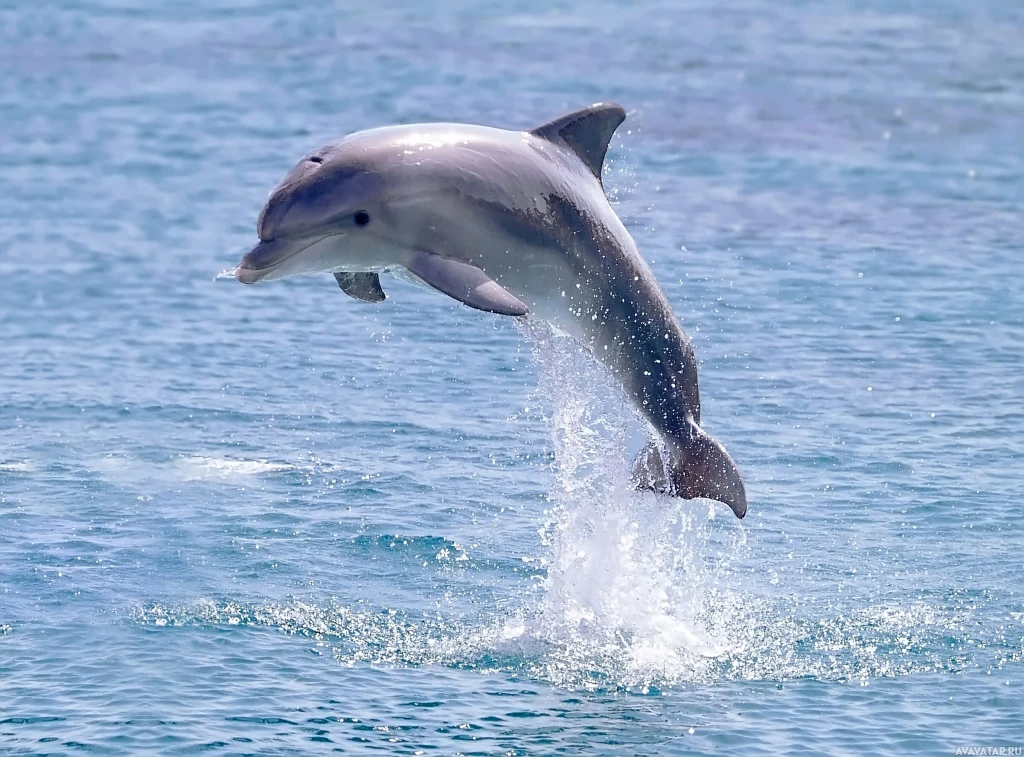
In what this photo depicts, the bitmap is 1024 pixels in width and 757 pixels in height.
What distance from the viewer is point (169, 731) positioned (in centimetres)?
1198

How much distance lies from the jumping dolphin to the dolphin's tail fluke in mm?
10

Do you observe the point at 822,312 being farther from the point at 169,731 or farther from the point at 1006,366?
the point at 169,731

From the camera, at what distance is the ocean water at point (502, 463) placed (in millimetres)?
12602

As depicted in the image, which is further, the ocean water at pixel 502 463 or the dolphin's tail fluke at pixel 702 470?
the dolphin's tail fluke at pixel 702 470

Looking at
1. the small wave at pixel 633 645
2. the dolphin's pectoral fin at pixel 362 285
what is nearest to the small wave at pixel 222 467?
the small wave at pixel 633 645

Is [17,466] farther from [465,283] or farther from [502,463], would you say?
[465,283]

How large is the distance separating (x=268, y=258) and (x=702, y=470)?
3.94 meters

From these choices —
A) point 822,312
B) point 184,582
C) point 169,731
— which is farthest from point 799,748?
point 822,312

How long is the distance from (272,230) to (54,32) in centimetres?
3331

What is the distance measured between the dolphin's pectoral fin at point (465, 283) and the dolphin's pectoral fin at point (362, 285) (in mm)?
776

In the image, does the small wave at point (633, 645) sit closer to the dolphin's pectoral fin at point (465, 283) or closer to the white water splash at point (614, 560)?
the white water splash at point (614, 560)

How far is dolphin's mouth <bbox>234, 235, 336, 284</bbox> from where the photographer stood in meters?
10.9

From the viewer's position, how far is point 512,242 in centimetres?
1175

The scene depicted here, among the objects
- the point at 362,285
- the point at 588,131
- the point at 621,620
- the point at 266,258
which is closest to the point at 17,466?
the point at 621,620
